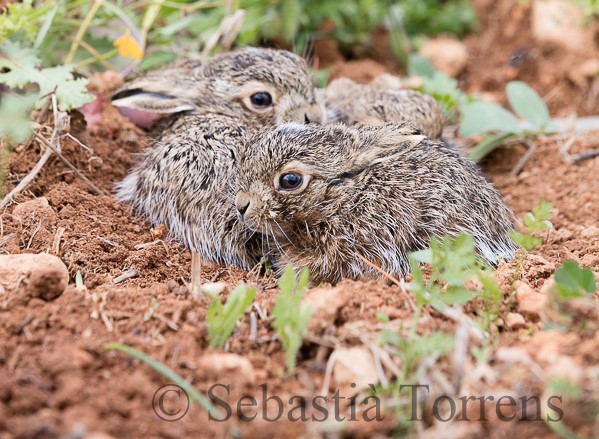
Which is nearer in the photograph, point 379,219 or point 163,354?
point 163,354

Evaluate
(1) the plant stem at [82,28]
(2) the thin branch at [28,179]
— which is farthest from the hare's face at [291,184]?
(1) the plant stem at [82,28]

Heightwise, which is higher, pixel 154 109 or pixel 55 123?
pixel 154 109

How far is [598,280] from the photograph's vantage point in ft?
13.5

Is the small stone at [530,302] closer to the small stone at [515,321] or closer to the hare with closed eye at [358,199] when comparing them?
the small stone at [515,321]

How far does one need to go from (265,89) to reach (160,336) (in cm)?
277

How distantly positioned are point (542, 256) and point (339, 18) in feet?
12.3

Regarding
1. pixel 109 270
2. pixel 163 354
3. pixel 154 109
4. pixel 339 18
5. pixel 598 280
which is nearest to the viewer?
pixel 163 354

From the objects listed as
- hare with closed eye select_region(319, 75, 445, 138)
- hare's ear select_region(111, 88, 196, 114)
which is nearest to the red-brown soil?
hare's ear select_region(111, 88, 196, 114)

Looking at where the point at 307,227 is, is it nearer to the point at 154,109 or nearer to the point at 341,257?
the point at 341,257

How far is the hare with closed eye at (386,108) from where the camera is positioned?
573 cm

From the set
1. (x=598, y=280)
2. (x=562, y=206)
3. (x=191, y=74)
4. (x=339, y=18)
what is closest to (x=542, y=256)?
(x=598, y=280)

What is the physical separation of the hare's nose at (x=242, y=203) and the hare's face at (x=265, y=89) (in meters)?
1.13

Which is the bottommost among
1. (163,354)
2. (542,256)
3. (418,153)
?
(163,354)

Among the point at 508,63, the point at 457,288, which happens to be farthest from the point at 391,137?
the point at 508,63
